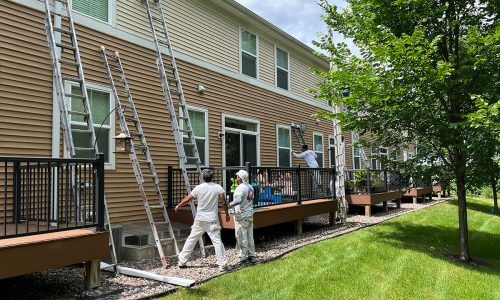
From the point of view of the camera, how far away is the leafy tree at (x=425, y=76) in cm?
737

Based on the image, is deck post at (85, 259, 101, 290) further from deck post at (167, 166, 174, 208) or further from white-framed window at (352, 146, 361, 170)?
white-framed window at (352, 146, 361, 170)

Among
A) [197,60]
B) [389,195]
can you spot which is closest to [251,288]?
[197,60]

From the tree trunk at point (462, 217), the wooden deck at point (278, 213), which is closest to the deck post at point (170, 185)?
the wooden deck at point (278, 213)

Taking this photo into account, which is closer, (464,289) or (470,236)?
(464,289)

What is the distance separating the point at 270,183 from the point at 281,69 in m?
6.55

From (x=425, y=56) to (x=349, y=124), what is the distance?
2063mm

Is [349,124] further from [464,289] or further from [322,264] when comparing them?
[464,289]

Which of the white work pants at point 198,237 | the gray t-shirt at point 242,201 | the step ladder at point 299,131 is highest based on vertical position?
the step ladder at point 299,131

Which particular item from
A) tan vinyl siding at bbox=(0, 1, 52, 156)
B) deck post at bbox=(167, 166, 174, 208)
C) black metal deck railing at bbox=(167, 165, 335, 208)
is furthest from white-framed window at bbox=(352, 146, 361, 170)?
tan vinyl siding at bbox=(0, 1, 52, 156)

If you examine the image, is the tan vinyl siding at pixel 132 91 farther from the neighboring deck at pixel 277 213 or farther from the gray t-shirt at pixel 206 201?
the gray t-shirt at pixel 206 201

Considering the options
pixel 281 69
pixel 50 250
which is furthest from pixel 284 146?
pixel 50 250

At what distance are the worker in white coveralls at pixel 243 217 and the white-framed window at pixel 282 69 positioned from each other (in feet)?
25.2

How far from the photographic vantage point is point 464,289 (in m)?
5.89

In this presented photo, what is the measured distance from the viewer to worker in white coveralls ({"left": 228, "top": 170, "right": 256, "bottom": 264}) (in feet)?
22.3
